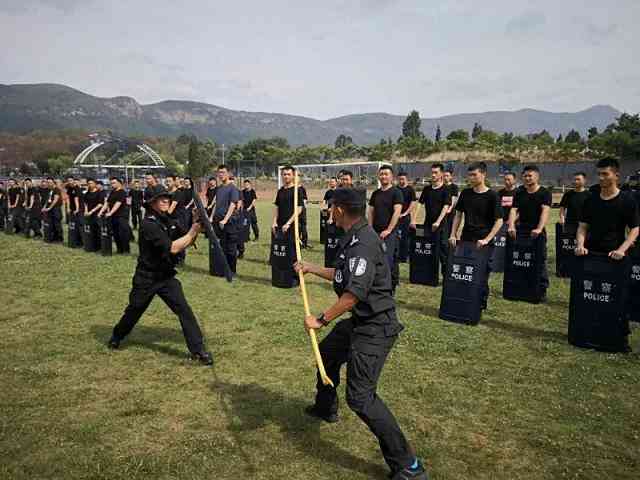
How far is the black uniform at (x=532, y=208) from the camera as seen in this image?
815cm

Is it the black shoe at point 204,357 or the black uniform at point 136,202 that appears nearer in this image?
the black shoe at point 204,357

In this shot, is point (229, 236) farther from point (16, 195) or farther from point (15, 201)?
point (15, 201)

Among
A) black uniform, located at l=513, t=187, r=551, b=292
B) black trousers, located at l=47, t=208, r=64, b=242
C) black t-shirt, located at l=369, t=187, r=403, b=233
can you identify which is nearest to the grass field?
black uniform, located at l=513, t=187, r=551, b=292

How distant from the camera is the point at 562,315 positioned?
763cm

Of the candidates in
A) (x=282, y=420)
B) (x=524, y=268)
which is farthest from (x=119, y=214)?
(x=282, y=420)

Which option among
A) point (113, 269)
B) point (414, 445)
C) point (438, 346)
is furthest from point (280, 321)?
point (113, 269)

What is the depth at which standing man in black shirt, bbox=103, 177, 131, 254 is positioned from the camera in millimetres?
12630

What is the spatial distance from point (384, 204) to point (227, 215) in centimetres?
339

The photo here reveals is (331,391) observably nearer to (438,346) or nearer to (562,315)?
(438,346)

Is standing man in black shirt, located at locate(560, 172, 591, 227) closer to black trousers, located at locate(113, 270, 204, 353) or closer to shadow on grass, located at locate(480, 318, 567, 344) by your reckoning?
shadow on grass, located at locate(480, 318, 567, 344)

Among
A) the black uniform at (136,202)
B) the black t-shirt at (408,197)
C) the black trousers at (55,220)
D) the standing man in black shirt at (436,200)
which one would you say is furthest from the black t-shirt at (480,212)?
the black uniform at (136,202)

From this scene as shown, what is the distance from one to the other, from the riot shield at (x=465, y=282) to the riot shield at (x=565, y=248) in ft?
11.5

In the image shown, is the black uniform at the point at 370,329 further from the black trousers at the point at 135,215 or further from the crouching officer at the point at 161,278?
the black trousers at the point at 135,215

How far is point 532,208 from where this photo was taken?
8.20m
